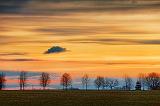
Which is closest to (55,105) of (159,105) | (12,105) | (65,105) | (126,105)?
(65,105)

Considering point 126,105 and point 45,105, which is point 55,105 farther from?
point 126,105

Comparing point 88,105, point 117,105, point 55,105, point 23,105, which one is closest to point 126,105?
point 117,105

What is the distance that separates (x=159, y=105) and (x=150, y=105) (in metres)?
1.24

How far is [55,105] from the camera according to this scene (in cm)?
5834

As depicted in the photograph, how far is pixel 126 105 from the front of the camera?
5997 centimetres

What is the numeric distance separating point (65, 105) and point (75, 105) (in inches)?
49.9

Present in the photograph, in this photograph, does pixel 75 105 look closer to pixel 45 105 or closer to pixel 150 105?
pixel 45 105

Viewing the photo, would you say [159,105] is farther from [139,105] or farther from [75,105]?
[75,105]

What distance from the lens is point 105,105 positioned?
194ft

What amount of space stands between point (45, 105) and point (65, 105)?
2578 mm

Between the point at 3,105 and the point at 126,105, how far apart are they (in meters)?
15.6

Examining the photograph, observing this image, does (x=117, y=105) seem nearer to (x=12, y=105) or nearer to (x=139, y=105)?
(x=139, y=105)

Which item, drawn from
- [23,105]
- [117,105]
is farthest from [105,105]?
[23,105]

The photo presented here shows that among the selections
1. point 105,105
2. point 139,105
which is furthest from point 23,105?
point 139,105
